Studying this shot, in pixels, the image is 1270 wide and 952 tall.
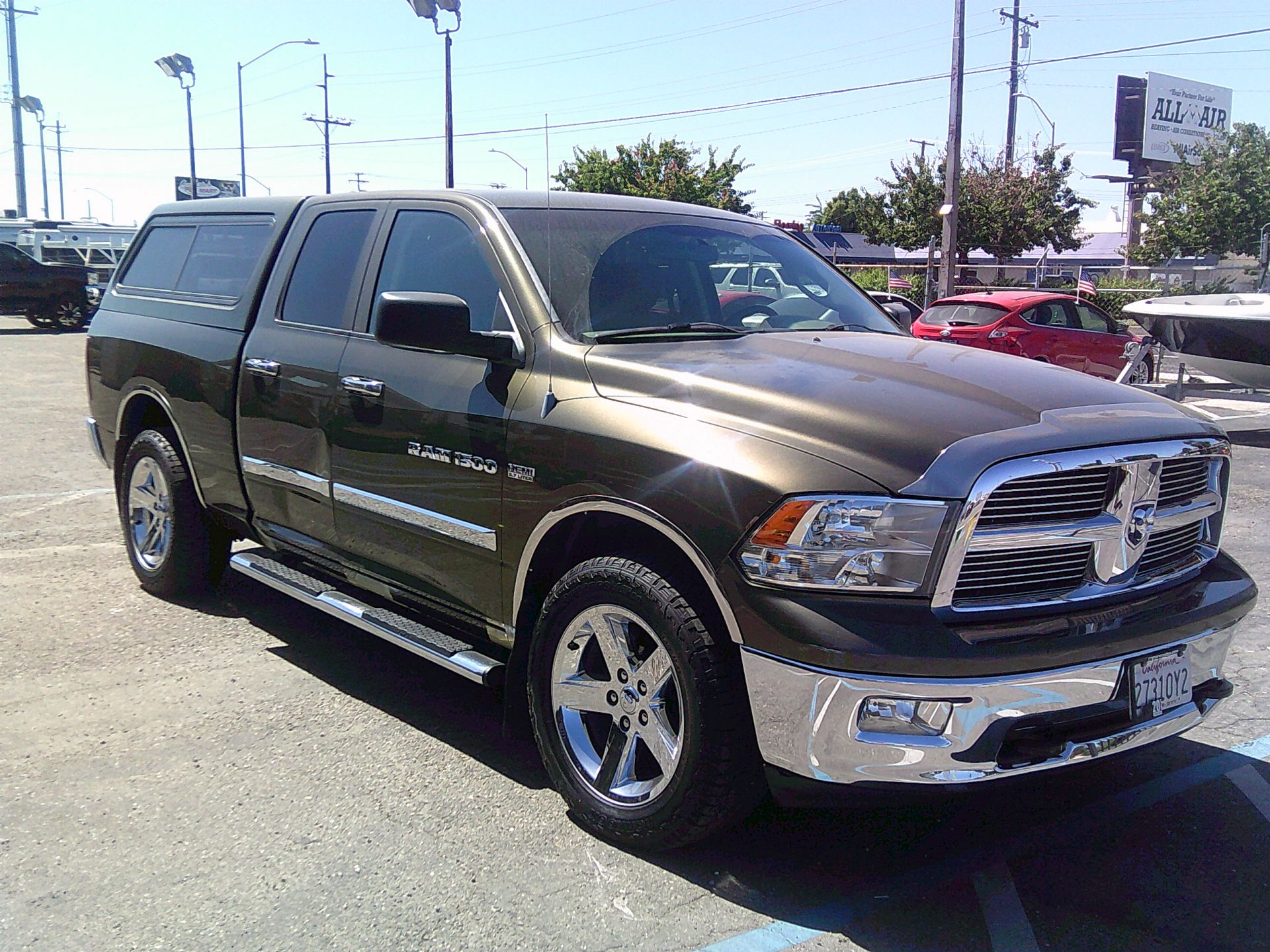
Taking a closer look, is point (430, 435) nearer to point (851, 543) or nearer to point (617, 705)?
point (617, 705)

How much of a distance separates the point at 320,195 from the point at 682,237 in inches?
66.8

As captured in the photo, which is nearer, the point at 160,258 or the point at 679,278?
the point at 679,278

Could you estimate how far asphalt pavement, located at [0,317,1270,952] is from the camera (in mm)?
2895

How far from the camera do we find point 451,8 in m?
28.2

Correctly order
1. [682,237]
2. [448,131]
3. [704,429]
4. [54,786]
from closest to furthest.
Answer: [704,429] → [54,786] → [682,237] → [448,131]

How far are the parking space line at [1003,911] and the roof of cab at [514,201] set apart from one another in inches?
104

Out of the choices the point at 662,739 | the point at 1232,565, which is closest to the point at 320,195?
the point at 662,739

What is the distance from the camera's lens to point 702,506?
2.96m

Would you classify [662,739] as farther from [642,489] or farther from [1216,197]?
[1216,197]

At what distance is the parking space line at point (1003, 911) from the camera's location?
2.83 meters

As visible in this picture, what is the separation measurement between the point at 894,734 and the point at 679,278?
6.71 ft

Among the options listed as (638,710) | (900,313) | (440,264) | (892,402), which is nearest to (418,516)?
(440,264)

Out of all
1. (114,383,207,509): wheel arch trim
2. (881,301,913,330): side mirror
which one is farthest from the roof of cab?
(114,383,207,509): wheel arch trim

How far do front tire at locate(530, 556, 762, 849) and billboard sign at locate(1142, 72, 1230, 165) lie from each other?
5549 centimetres
